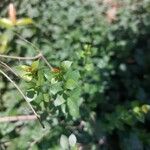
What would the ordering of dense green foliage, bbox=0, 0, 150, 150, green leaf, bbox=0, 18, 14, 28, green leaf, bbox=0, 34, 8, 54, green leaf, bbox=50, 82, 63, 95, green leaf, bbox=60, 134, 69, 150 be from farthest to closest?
1. green leaf, bbox=0, 18, 14, 28
2. green leaf, bbox=0, 34, 8, 54
3. dense green foliage, bbox=0, 0, 150, 150
4. green leaf, bbox=60, 134, 69, 150
5. green leaf, bbox=50, 82, 63, 95

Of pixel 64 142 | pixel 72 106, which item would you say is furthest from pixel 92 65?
pixel 72 106

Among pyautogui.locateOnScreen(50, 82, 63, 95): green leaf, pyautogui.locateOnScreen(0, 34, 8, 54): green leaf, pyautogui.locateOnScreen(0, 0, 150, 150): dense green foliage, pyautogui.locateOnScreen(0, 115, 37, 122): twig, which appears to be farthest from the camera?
pyautogui.locateOnScreen(0, 34, 8, 54): green leaf

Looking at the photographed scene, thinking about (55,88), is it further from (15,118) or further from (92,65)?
(92,65)

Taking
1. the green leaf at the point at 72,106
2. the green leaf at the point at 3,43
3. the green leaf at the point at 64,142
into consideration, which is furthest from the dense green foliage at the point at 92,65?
the green leaf at the point at 72,106

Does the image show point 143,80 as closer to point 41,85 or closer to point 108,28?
point 108,28

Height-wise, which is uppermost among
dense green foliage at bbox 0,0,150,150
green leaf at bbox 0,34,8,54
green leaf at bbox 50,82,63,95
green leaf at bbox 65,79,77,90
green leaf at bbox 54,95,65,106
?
green leaf at bbox 50,82,63,95

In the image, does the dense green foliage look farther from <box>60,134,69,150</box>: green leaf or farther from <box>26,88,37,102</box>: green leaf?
<box>26,88,37,102</box>: green leaf

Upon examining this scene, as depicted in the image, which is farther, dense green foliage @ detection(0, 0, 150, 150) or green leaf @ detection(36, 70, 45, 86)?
dense green foliage @ detection(0, 0, 150, 150)

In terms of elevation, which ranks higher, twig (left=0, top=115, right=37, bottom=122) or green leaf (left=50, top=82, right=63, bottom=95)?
green leaf (left=50, top=82, right=63, bottom=95)

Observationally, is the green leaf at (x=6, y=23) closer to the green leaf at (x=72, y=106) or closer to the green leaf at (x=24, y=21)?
the green leaf at (x=24, y=21)

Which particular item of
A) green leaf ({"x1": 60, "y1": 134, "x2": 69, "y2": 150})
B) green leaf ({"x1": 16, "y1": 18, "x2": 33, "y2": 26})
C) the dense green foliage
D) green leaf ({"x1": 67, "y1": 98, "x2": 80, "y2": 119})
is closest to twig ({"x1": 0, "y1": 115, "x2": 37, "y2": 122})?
the dense green foliage
